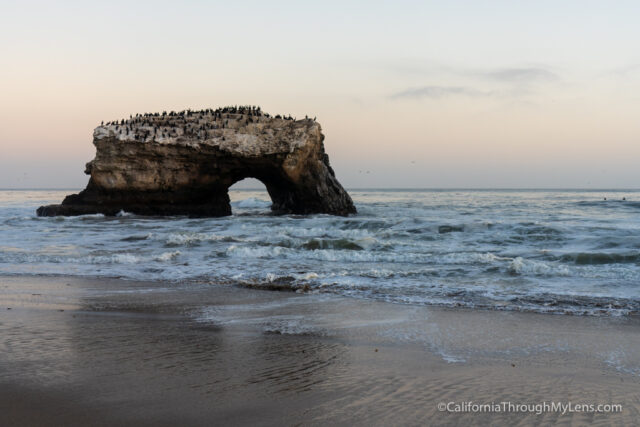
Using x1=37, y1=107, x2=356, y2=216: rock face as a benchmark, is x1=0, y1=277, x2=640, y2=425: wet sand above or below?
below

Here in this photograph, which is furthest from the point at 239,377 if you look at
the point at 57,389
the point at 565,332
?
the point at 565,332

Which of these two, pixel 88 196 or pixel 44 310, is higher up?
pixel 88 196

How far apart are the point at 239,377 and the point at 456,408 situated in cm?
143

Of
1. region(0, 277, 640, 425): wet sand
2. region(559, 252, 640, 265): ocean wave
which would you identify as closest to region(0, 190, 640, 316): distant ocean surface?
region(559, 252, 640, 265): ocean wave

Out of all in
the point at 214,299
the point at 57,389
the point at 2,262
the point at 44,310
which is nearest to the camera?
the point at 57,389

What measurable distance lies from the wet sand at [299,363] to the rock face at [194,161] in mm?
18189

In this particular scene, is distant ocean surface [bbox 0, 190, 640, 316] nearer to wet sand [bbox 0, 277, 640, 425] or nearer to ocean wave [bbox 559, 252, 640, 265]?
ocean wave [bbox 559, 252, 640, 265]

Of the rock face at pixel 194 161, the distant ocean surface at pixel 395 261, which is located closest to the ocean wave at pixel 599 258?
the distant ocean surface at pixel 395 261

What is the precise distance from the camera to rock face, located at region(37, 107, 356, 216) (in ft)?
79.4

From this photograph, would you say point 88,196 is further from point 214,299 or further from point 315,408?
point 315,408

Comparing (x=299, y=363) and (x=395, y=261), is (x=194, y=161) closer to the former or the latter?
(x=395, y=261)

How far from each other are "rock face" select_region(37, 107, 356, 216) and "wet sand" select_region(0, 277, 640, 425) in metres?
18.2

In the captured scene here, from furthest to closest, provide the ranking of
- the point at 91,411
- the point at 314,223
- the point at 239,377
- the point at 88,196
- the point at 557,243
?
the point at 88,196 < the point at 314,223 < the point at 557,243 < the point at 239,377 < the point at 91,411

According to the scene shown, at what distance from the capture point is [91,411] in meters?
2.93
